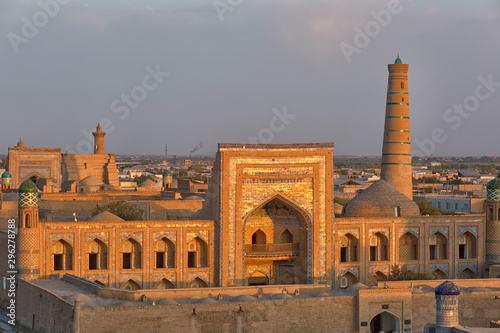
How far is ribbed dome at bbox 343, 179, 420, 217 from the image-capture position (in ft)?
122

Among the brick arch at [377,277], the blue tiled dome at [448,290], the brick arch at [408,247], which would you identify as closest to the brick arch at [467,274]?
the brick arch at [408,247]

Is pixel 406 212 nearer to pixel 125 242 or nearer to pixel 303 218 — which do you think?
pixel 303 218

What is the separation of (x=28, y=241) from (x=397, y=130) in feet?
71.1

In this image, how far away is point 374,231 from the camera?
118ft

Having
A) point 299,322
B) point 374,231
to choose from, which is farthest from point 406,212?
point 299,322

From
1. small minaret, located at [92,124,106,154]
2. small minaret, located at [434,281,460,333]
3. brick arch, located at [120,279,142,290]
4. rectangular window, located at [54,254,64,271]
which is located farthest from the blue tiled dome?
small minaret, located at [92,124,106,154]

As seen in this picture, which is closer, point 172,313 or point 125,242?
point 172,313

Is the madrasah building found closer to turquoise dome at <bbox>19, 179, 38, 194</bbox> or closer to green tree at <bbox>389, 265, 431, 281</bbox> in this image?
turquoise dome at <bbox>19, 179, 38, 194</bbox>

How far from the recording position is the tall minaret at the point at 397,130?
153 feet

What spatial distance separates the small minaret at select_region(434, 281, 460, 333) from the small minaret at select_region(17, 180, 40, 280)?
1533cm

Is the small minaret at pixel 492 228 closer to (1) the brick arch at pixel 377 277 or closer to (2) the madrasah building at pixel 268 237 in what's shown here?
(2) the madrasah building at pixel 268 237

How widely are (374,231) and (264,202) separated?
16.2 feet

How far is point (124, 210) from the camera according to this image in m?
42.0

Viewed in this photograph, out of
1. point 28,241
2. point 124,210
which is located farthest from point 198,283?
point 124,210
